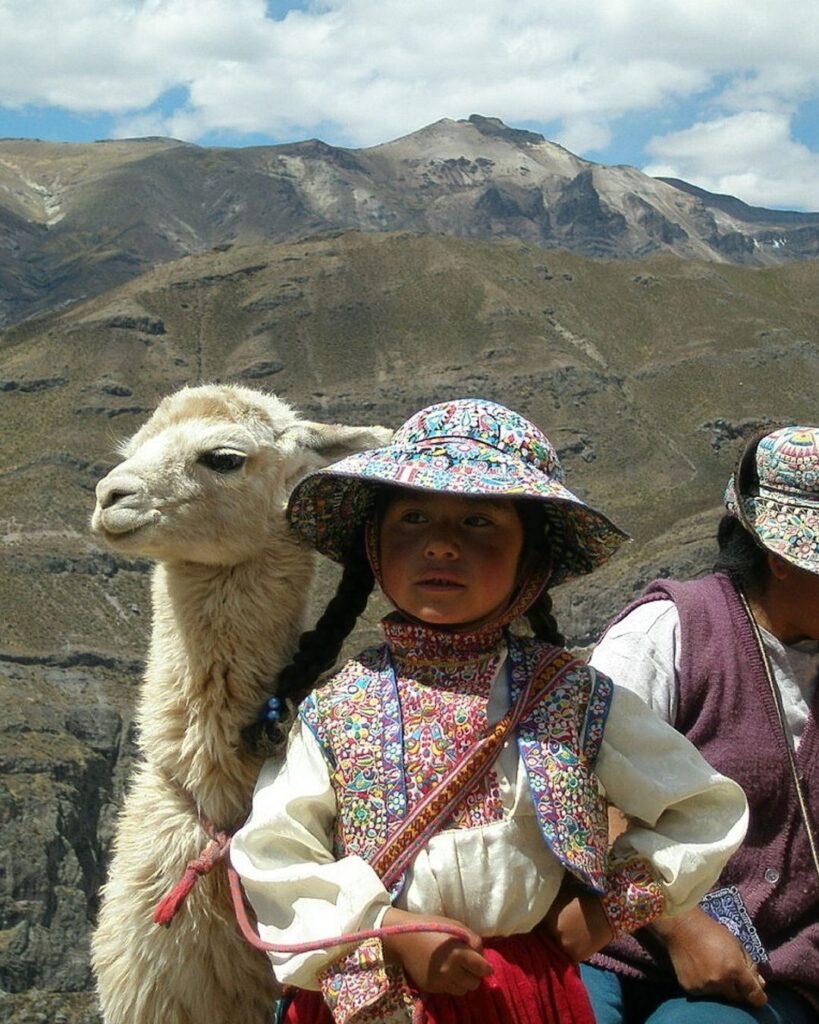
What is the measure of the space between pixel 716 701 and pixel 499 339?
4091 inches

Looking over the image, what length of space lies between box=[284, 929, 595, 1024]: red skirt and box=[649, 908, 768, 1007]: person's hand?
545 millimetres

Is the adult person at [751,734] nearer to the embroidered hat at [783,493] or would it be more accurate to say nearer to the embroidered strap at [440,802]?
the embroidered hat at [783,493]

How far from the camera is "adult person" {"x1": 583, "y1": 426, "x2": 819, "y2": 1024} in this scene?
3297 millimetres

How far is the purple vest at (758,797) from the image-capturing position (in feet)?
11.2

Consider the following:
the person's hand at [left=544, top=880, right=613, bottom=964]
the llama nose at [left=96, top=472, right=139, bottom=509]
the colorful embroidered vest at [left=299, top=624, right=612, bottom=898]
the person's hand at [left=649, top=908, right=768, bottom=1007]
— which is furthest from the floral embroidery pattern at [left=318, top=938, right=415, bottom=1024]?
the llama nose at [left=96, top=472, right=139, bottom=509]

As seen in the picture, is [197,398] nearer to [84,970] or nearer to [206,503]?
[206,503]

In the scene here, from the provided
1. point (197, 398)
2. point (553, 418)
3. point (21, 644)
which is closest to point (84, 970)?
point (21, 644)

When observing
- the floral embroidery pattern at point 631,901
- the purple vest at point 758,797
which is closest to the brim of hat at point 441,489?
the purple vest at point 758,797

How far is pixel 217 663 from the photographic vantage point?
352 cm

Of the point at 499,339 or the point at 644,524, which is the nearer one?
the point at 644,524

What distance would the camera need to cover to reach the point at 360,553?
3498mm

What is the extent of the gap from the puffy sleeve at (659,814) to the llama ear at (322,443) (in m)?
1.29

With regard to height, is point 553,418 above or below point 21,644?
above

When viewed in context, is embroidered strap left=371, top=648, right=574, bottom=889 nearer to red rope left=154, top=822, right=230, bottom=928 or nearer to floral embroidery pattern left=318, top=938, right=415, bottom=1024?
floral embroidery pattern left=318, top=938, right=415, bottom=1024
